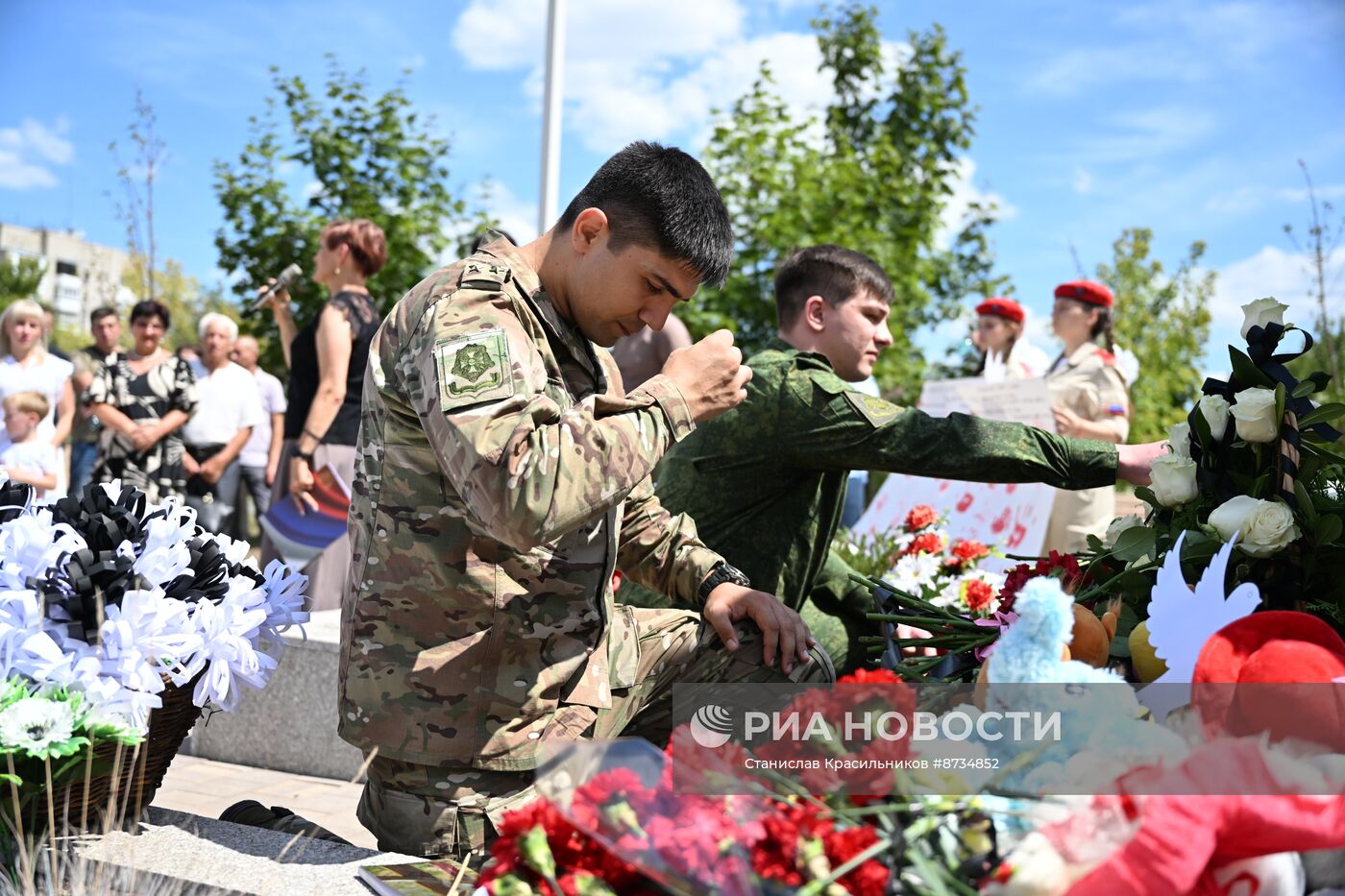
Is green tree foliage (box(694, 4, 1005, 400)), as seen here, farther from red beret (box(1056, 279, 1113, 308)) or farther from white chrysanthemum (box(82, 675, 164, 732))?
white chrysanthemum (box(82, 675, 164, 732))

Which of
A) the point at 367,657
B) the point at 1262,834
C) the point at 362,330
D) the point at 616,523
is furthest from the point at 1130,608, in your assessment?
the point at 362,330

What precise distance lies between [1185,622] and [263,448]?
25.5 ft

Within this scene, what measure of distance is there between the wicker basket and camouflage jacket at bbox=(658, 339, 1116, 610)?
1.55 meters

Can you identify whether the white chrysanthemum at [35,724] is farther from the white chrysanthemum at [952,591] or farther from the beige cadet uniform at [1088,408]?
the beige cadet uniform at [1088,408]

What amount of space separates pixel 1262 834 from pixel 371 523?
1.61m

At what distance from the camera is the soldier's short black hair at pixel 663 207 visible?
7.51ft

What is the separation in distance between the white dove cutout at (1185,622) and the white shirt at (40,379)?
7.09 m

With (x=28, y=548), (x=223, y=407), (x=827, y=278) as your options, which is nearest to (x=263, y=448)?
(x=223, y=407)

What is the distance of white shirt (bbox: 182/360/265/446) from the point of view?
24.7 ft

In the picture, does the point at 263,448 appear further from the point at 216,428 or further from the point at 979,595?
the point at 979,595

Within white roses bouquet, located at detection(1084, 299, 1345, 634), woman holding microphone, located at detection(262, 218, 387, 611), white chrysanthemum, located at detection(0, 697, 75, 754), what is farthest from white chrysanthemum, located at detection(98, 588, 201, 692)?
woman holding microphone, located at detection(262, 218, 387, 611)

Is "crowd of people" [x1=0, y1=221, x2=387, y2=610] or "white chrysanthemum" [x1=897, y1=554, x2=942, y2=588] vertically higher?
"crowd of people" [x1=0, y1=221, x2=387, y2=610]

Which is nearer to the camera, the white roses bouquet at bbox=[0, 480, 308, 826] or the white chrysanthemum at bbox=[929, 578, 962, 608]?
the white roses bouquet at bbox=[0, 480, 308, 826]

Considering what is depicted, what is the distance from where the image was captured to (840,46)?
38.8 feet
